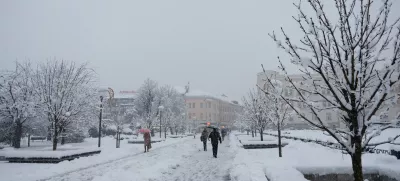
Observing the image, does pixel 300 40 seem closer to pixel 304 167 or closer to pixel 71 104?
pixel 304 167

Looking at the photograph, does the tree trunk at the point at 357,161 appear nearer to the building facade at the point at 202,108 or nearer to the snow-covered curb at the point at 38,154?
the snow-covered curb at the point at 38,154

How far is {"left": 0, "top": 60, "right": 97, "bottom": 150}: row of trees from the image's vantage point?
17.2m

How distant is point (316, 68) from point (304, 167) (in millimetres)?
3717

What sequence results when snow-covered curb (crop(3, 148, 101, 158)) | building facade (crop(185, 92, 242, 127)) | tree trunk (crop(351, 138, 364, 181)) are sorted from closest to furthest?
tree trunk (crop(351, 138, 364, 181))
snow-covered curb (crop(3, 148, 101, 158))
building facade (crop(185, 92, 242, 127))

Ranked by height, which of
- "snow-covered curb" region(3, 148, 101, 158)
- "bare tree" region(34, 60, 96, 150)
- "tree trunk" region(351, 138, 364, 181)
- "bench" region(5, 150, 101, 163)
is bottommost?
"bench" region(5, 150, 101, 163)

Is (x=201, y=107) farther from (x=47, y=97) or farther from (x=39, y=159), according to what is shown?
(x=39, y=159)

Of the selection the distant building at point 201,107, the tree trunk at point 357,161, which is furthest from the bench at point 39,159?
A: the distant building at point 201,107

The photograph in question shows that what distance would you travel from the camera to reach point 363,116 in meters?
3.99

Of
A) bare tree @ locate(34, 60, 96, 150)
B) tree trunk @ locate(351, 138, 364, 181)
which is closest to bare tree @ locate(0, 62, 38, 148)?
bare tree @ locate(34, 60, 96, 150)

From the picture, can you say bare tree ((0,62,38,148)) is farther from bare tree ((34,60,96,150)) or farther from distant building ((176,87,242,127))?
distant building ((176,87,242,127))

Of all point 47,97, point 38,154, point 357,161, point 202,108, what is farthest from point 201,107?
point 357,161

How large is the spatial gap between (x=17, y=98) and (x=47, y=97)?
7632 millimetres

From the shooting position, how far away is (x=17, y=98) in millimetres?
23031

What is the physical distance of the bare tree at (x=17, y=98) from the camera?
22.1m
